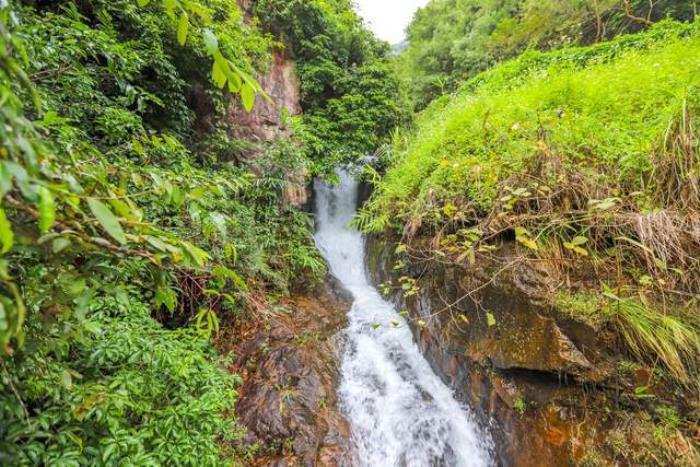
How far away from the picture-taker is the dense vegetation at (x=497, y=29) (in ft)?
20.5

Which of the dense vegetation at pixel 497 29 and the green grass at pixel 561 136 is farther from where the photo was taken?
the dense vegetation at pixel 497 29

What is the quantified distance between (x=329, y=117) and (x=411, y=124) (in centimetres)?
208

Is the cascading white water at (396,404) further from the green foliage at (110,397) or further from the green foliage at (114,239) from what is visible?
the green foliage at (110,397)

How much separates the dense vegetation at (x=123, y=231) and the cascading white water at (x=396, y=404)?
1.32 m

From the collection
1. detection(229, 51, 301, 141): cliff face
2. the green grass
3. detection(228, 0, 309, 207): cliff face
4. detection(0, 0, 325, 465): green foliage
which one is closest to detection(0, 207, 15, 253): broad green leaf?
detection(0, 0, 325, 465): green foliage

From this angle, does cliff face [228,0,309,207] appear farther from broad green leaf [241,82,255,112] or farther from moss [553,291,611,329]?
broad green leaf [241,82,255,112]

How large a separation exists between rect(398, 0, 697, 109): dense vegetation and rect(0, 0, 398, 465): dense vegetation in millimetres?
5447

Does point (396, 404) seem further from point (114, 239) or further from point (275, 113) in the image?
point (275, 113)

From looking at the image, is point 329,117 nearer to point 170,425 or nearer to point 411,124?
point 411,124

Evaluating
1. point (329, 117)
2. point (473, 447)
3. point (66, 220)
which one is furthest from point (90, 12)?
point (473, 447)

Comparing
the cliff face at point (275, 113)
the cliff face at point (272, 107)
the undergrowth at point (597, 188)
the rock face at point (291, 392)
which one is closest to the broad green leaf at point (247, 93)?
the undergrowth at point (597, 188)

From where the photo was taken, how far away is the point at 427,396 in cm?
344

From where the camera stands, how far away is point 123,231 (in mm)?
759

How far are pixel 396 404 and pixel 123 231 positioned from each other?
3.53 m
